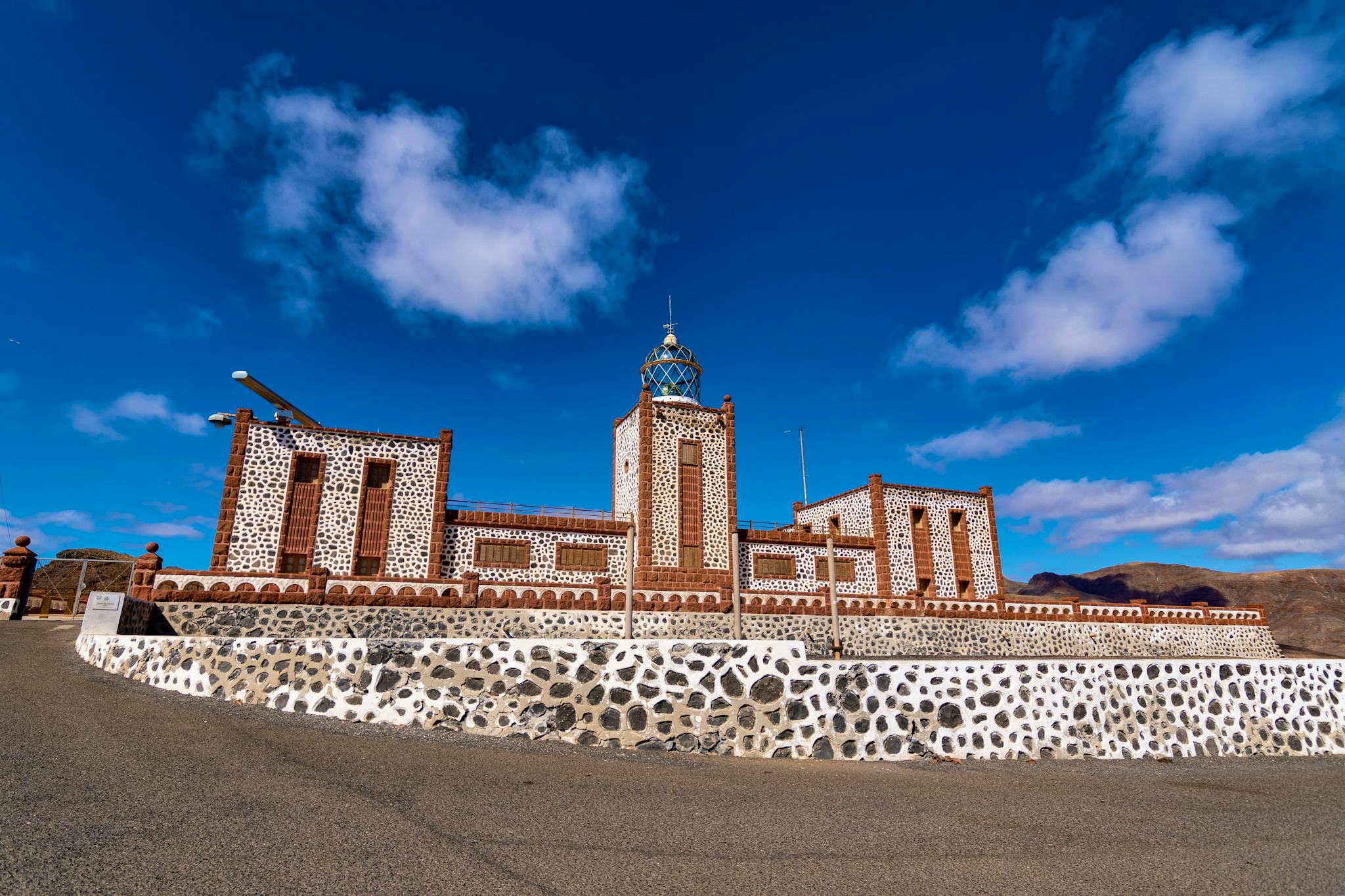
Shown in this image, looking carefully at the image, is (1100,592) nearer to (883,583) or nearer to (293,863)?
(883,583)

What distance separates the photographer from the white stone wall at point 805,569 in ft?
80.0

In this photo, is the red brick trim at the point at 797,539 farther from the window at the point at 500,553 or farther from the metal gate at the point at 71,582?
the metal gate at the point at 71,582

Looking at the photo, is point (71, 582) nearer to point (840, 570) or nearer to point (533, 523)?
point (533, 523)

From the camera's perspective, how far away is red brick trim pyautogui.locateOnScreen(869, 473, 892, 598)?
26.1m

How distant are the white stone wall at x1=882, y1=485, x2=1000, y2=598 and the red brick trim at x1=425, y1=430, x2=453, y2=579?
17019mm

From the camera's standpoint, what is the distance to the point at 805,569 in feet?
83.6

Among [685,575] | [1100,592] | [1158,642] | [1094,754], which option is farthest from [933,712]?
[1100,592]

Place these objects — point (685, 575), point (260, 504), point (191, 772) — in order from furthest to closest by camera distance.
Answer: point (685, 575) < point (260, 504) < point (191, 772)

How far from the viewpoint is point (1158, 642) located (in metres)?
25.6

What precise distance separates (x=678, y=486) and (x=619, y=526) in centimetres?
259

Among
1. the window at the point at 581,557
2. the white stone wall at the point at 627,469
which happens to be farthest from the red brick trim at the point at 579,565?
the white stone wall at the point at 627,469

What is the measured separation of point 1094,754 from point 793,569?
17.4 metres

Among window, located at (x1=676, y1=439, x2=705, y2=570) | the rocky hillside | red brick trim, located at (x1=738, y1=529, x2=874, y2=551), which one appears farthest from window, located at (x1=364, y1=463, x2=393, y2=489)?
the rocky hillside

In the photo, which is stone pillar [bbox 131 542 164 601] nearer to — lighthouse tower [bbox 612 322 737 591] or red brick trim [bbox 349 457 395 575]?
red brick trim [bbox 349 457 395 575]
